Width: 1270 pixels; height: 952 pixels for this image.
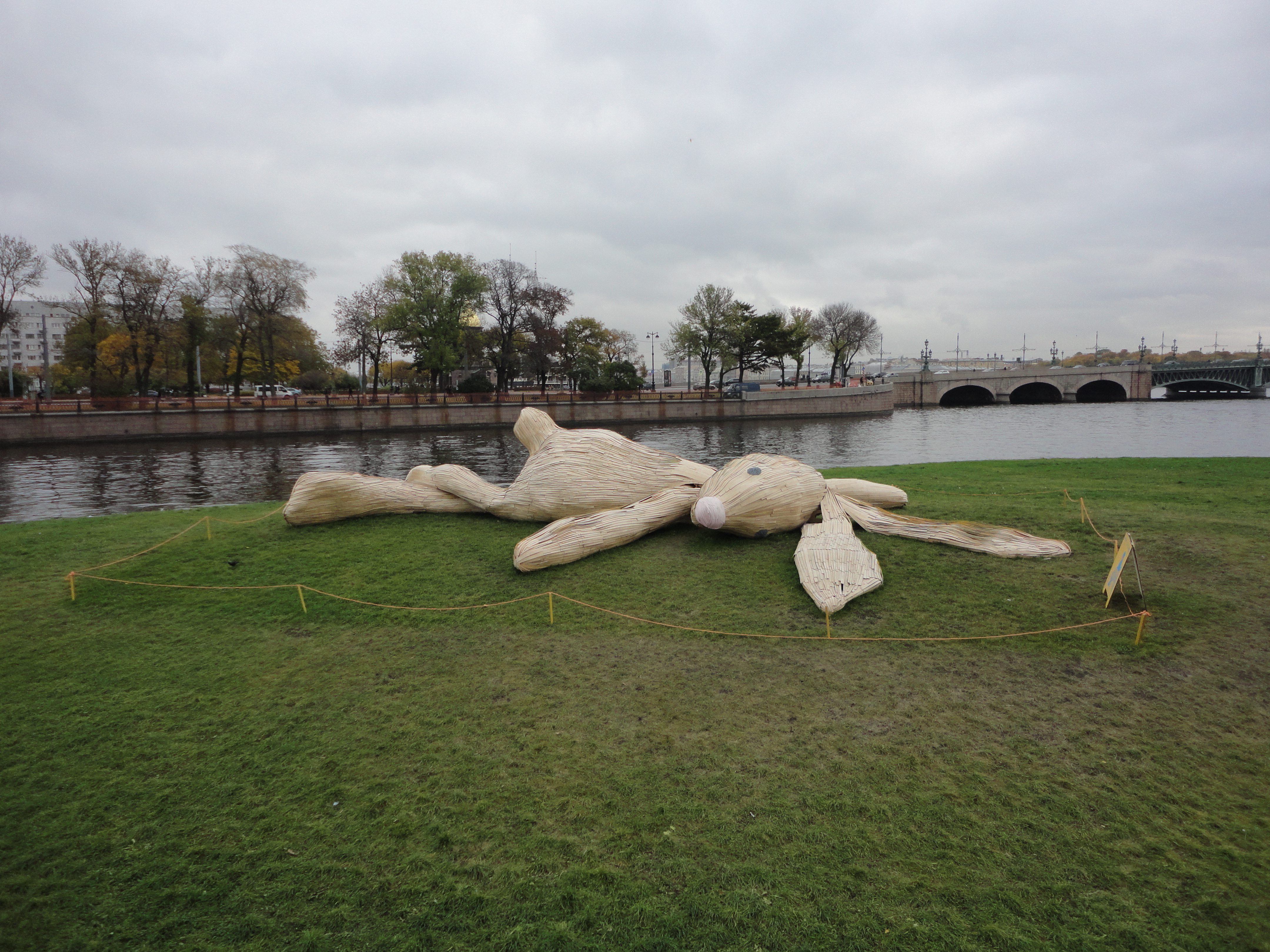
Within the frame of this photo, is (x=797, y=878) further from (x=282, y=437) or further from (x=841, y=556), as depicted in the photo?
(x=282, y=437)

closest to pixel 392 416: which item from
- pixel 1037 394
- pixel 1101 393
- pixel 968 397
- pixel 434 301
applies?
pixel 434 301

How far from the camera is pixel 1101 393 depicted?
8369cm

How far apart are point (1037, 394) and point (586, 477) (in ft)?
305

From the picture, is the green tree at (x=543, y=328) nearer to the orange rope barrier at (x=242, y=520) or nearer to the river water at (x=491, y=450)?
the river water at (x=491, y=450)

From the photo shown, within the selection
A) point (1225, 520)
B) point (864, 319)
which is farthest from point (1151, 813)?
point (864, 319)

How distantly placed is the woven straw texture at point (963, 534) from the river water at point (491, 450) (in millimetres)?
12415

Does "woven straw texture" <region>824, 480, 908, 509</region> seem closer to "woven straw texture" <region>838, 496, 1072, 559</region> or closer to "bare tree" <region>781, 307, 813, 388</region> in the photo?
"woven straw texture" <region>838, 496, 1072, 559</region>

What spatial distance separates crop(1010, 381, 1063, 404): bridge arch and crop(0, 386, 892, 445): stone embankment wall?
2605cm

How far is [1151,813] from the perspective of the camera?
4.11 m

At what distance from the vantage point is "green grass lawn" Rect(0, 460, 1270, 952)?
352cm

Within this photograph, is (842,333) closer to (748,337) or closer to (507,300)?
(748,337)

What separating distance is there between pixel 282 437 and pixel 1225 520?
49.7 metres

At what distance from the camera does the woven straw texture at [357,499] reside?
37.0 ft

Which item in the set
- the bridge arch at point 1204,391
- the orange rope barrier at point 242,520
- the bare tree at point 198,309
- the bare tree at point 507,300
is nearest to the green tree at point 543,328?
the bare tree at point 507,300
